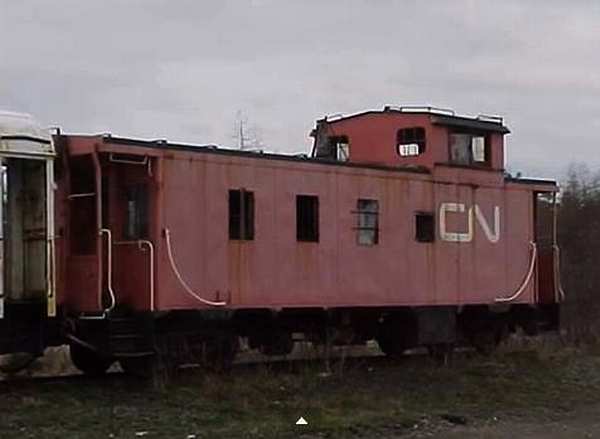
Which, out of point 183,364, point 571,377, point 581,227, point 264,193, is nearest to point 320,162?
point 264,193

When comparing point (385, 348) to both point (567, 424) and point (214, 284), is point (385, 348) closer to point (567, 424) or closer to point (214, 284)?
point (214, 284)

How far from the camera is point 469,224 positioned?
21516 millimetres

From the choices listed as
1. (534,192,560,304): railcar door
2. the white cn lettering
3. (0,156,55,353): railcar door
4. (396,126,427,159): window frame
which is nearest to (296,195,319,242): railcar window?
the white cn lettering

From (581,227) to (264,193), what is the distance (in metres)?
19.4

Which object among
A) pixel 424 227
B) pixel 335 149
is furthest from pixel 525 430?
pixel 335 149

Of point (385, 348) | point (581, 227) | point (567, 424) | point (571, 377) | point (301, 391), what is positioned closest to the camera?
point (567, 424)

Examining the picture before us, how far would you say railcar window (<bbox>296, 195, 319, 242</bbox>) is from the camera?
731 inches

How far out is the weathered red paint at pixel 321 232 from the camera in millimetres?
16438

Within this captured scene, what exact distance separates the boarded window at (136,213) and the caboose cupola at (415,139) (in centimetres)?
529

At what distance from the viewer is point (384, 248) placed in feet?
65.1

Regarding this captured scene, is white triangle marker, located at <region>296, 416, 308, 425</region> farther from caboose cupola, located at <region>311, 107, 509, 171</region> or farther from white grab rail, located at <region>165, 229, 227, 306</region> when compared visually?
caboose cupola, located at <region>311, 107, 509, 171</region>

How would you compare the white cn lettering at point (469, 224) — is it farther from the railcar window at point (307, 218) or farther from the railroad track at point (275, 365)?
the railcar window at point (307, 218)

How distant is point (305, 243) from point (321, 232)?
0.40 meters

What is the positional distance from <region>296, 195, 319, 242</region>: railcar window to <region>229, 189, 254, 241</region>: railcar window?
1.04 meters
